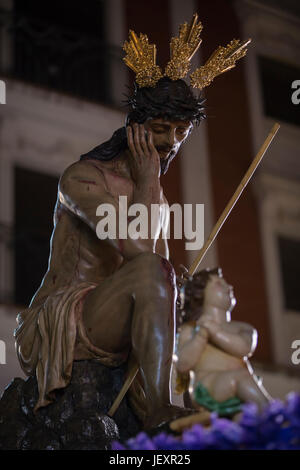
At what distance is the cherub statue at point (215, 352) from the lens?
3.83 metres

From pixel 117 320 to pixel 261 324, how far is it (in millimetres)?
7694

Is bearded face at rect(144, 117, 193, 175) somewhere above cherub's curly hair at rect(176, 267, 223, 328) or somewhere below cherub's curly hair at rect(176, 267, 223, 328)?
above

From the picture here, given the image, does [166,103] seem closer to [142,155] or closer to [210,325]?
[142,155]

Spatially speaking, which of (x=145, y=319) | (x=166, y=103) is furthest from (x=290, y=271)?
(x=145, y=319)

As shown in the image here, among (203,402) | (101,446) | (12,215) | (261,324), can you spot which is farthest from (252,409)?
(261,324)

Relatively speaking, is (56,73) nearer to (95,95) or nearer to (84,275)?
(95,95)

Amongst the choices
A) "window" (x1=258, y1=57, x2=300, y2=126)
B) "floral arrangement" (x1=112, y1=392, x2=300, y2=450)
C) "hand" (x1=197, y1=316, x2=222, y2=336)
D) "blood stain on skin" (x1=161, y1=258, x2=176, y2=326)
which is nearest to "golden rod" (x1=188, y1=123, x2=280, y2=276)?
"blood stain on skin" (x1=161, y1=258, x2=176, y2=326)

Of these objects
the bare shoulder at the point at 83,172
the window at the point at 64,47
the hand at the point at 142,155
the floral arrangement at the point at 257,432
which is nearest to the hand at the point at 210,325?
the floral arrangement at the point at 257,432

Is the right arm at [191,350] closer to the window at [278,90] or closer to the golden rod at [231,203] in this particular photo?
the golden rod at [231,203]

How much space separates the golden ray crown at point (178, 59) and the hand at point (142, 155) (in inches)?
9.1

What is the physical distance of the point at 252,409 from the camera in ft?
10.9

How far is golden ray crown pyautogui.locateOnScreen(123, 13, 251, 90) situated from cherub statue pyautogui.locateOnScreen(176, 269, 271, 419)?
146 centimetres

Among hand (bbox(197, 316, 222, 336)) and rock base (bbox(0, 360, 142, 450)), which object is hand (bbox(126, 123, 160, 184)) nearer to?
rock base (bbox(0, 360, 142, 450))

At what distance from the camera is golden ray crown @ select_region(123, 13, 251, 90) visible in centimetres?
529
